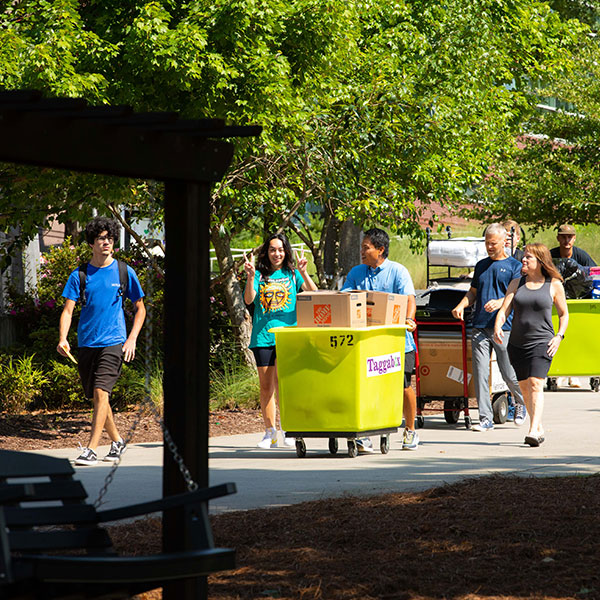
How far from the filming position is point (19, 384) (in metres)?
12.4

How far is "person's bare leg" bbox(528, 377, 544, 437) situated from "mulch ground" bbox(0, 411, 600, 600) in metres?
2.13

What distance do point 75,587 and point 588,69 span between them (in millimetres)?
26266

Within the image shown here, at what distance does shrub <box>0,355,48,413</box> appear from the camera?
12.4 m

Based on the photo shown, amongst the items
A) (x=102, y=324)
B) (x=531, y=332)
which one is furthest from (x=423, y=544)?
(x=531, y=332)

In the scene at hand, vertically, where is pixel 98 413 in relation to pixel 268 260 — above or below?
below

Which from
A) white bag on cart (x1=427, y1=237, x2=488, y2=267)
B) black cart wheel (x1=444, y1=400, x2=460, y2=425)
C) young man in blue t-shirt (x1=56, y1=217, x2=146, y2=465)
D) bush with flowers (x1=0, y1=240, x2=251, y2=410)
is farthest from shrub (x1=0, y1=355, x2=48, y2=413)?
white bag on cart (x1=427, y1=237, x2=488, y2=267)

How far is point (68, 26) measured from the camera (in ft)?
34.7

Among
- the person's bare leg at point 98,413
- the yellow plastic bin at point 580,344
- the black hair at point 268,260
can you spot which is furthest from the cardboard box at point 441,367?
the person's bare leg at point 98,413

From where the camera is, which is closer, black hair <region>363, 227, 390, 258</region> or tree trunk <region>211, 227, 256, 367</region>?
black hair <region>363, 227, 390, 258</region>

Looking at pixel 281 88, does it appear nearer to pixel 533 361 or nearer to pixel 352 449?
pixel 533 361

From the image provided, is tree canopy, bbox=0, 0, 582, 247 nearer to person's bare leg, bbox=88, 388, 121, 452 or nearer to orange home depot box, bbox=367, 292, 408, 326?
person's bare leg, bbox=88, 388, 121, 452

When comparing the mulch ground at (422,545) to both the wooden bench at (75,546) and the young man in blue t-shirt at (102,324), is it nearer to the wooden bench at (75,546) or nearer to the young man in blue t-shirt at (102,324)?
the wooden bench at (75,546)

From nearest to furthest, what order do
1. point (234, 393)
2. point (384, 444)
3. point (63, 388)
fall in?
point (384, 444), point (234, 393), point (63, 388)

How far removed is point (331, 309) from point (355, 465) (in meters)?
1.27
